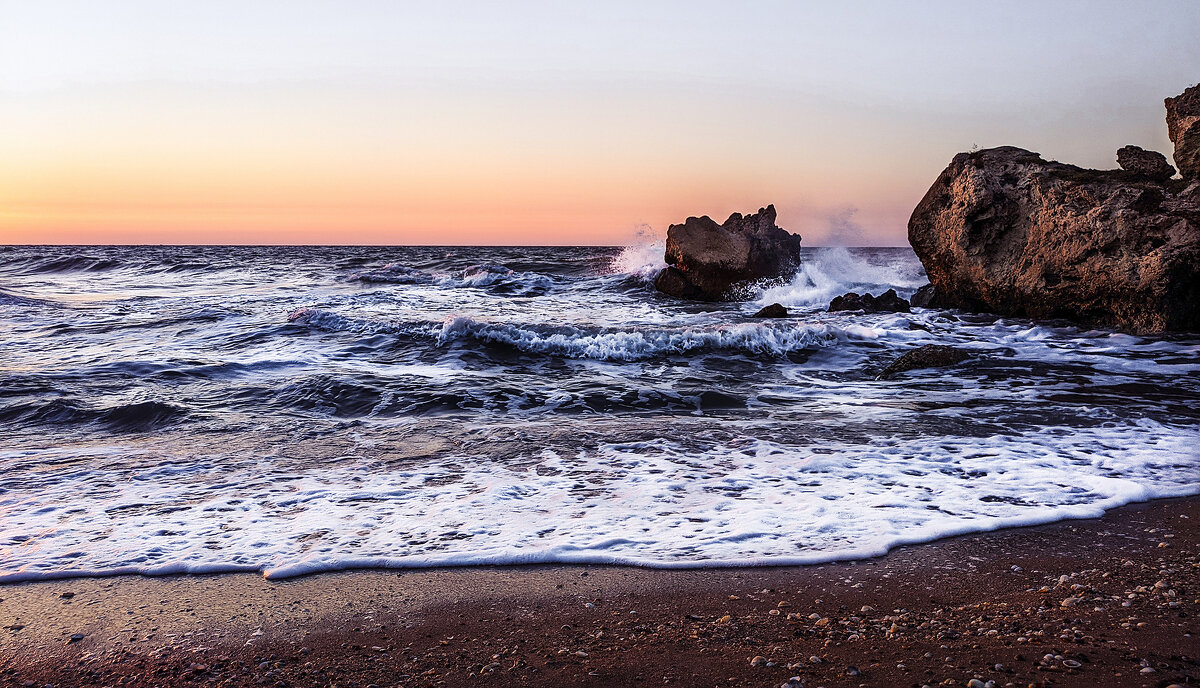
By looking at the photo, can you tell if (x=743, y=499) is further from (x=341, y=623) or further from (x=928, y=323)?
(x=928, y=323)

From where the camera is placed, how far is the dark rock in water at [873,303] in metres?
14.4

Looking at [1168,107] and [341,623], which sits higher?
[1168,107]

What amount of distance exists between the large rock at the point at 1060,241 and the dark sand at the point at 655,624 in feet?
27.1

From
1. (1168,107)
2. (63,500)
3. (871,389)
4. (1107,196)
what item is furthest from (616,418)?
(1168,107)

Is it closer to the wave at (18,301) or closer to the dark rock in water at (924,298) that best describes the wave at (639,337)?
the dark rock in water at (924,298)

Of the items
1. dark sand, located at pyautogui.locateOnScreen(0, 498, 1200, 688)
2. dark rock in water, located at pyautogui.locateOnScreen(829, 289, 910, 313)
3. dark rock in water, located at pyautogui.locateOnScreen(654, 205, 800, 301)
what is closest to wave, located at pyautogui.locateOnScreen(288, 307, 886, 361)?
dark rock in water, located at pyautogui.locateOnScreen(829, 289, 910, 313)

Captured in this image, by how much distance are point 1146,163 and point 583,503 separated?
465 inches

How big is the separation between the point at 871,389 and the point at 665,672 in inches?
238

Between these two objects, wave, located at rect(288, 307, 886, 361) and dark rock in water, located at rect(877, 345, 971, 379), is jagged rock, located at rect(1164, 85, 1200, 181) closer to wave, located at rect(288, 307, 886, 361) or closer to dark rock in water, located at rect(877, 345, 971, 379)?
wave, located at rect(288, 307, 886, 361)

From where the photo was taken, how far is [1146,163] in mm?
11188

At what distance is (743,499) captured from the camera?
158 inches

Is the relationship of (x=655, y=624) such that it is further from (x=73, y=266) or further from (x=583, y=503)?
(x=73, y=266)

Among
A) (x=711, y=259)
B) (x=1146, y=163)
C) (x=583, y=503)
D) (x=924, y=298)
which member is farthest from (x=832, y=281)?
(x=583, y=503)

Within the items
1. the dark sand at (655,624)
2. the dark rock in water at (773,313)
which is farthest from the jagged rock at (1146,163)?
the dark sand at (655,624)
